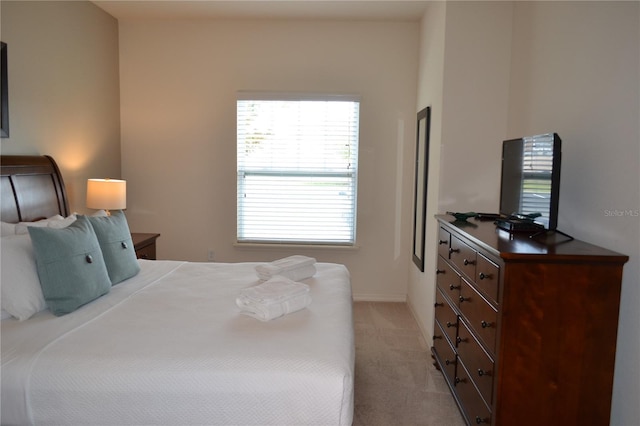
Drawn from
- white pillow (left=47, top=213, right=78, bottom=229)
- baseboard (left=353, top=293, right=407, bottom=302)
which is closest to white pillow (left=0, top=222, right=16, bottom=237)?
white pillow (left=47, top=213, right=78, bottom=229)

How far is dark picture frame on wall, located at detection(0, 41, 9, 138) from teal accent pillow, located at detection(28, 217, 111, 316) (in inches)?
44.1

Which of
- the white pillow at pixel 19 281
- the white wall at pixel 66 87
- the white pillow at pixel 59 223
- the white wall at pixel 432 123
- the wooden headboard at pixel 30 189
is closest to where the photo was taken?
the white pillow at pixel 19 281

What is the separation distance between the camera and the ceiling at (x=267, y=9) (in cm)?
425

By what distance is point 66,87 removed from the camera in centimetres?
384

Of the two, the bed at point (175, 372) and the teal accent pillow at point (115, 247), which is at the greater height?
the teal accent pillow at point (115, 247)

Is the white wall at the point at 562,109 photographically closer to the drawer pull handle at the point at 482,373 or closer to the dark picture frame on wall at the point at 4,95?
the drawer pull handle at the point at 482,373

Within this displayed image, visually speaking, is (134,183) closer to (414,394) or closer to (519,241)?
(414,394)

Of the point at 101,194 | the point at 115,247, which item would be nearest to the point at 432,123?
the point at 115,247

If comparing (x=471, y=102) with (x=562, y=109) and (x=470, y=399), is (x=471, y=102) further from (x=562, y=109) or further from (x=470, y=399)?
(x=470, y=399)

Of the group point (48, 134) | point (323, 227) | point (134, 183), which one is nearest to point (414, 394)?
point (323, 227)

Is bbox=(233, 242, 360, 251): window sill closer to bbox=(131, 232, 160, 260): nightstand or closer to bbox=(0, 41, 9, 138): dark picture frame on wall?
bbox=(131, 232, 160, 260): nightstand

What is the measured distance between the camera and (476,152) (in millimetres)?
3605

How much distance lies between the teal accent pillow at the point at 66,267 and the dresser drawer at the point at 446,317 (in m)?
1.94

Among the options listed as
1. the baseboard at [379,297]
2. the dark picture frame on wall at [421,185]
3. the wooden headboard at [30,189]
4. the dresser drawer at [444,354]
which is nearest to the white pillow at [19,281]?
the wooden headboard at [30,189]
